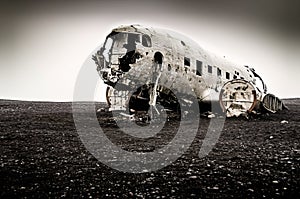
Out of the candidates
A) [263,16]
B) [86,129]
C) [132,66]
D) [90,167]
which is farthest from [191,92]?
[90,167]

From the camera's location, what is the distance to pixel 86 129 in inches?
218

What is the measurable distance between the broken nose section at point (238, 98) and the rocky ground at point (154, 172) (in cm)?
171

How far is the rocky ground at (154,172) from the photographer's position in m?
2.44

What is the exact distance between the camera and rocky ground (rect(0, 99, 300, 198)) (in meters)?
2.44

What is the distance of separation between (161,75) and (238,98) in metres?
1.90

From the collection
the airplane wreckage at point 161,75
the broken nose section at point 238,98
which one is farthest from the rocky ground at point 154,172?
the broken nose section at point 238,98

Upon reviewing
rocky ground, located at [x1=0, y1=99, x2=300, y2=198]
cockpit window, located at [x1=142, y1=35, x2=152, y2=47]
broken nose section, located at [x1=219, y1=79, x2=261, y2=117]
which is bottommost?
rocky ground, located at [x1=0, y1=99, x2=300, y2=198]

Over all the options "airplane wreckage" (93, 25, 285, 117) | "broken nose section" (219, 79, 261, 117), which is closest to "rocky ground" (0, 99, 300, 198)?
"airplane wreckage" (93, 25, 285, 117)

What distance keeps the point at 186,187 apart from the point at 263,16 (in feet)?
25.5

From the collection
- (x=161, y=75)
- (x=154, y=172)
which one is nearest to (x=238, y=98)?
(x=161, y=75)

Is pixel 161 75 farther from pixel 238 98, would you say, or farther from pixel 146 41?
pixel 238 98

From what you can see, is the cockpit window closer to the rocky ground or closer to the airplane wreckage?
the airplane wreckage

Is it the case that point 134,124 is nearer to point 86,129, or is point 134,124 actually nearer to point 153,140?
point 86,129

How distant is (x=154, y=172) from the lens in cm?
308
